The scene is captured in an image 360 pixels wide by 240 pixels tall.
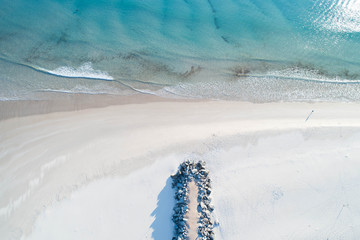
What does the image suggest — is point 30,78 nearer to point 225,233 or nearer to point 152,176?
point 152,176

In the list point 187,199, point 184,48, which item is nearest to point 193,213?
point 187,199

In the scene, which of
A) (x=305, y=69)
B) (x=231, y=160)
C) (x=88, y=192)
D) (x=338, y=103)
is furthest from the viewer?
(x=305, y=69)

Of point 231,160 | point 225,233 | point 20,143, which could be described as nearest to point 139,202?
point 225,233

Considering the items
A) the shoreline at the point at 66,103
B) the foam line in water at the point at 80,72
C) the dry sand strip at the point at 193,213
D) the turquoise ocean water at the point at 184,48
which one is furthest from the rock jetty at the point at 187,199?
the foam line in water at the point at 80,72

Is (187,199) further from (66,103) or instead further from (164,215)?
(66,103)

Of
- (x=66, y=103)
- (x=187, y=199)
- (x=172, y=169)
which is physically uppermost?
(x=66, y=103)

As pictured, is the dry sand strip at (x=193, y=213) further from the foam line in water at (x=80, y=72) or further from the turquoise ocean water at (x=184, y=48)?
the foam line in water at (x=80, y=72)
